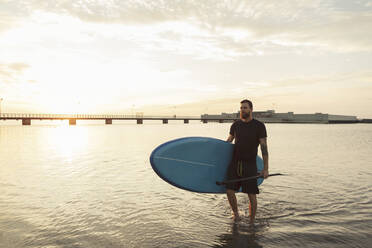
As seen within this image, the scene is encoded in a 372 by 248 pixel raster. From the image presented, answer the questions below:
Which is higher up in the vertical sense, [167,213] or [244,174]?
[244,174]

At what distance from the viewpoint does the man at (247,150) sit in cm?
537

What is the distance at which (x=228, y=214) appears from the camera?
623cm

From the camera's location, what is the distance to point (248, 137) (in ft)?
17.8

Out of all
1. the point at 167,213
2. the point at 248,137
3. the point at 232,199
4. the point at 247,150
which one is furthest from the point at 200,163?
the point at 167,213

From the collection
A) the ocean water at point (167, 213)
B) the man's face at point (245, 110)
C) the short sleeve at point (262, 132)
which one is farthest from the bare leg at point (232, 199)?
the man's face at point (245, 110)

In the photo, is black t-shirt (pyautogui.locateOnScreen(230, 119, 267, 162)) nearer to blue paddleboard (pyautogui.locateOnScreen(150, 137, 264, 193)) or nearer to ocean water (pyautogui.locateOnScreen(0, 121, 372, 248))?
blue paddleboard (pyautogui.locateOnScreen(150, 137, 264, 193))

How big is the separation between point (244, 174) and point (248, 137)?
72 centimetres

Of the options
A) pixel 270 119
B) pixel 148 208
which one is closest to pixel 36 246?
pixel 148 208

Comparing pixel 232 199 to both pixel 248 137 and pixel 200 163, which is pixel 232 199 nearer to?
pixel 200 163

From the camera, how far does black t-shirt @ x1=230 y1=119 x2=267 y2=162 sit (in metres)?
5.37

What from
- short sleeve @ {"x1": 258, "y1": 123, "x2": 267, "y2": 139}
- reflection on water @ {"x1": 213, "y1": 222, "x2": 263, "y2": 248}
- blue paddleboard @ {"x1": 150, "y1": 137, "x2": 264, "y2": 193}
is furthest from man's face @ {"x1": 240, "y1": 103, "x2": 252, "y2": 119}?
reflection on water @ {"x1": 213, "y1": 222, "x2": 263, "y2": 248}

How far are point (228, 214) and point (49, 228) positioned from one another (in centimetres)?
353

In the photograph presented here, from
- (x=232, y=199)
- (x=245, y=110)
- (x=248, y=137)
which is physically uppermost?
(x=245, y=110)

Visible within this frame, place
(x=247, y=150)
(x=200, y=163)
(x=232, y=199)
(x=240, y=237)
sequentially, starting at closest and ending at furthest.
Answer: (x=240, y=237), (x=247, y=150), (x=232, y=199), (x=200, y=163)
